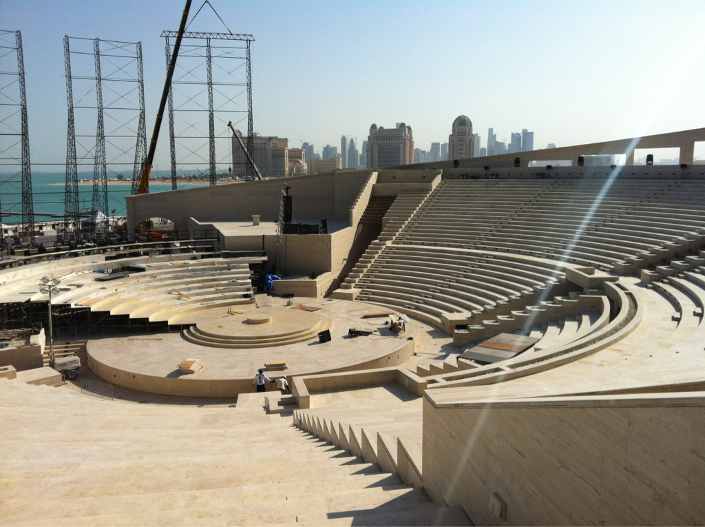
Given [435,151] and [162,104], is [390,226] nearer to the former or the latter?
[162,104]

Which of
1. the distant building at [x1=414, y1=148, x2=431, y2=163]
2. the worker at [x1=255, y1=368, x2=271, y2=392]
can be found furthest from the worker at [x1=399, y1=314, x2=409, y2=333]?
the distant building at [x1=414, y1=148, x2=431, y2=163]

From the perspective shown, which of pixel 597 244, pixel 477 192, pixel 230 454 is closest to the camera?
pixel 230 454

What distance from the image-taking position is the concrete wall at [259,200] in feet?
105

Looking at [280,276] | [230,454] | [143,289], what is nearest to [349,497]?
[230,454]

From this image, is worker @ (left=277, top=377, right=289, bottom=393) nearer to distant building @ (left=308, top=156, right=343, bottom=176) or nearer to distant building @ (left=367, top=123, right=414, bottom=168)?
distant building @ (left=308, top=156, right=343, bottom=176)

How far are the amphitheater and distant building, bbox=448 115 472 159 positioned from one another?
47.9 metres

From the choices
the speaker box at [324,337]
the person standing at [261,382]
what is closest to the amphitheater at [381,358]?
the speaker box at [324,337]

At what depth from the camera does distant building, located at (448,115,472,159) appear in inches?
3182

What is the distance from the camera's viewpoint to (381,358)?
1619 centimetres

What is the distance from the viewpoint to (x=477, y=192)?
2973cm

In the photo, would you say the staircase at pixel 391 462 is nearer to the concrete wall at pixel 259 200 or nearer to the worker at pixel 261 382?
the worker at pixel 261 382

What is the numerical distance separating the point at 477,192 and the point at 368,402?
19017 millimetres

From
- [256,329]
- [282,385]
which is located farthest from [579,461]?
[256,329]

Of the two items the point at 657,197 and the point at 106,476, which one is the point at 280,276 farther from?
the point at 106,476
